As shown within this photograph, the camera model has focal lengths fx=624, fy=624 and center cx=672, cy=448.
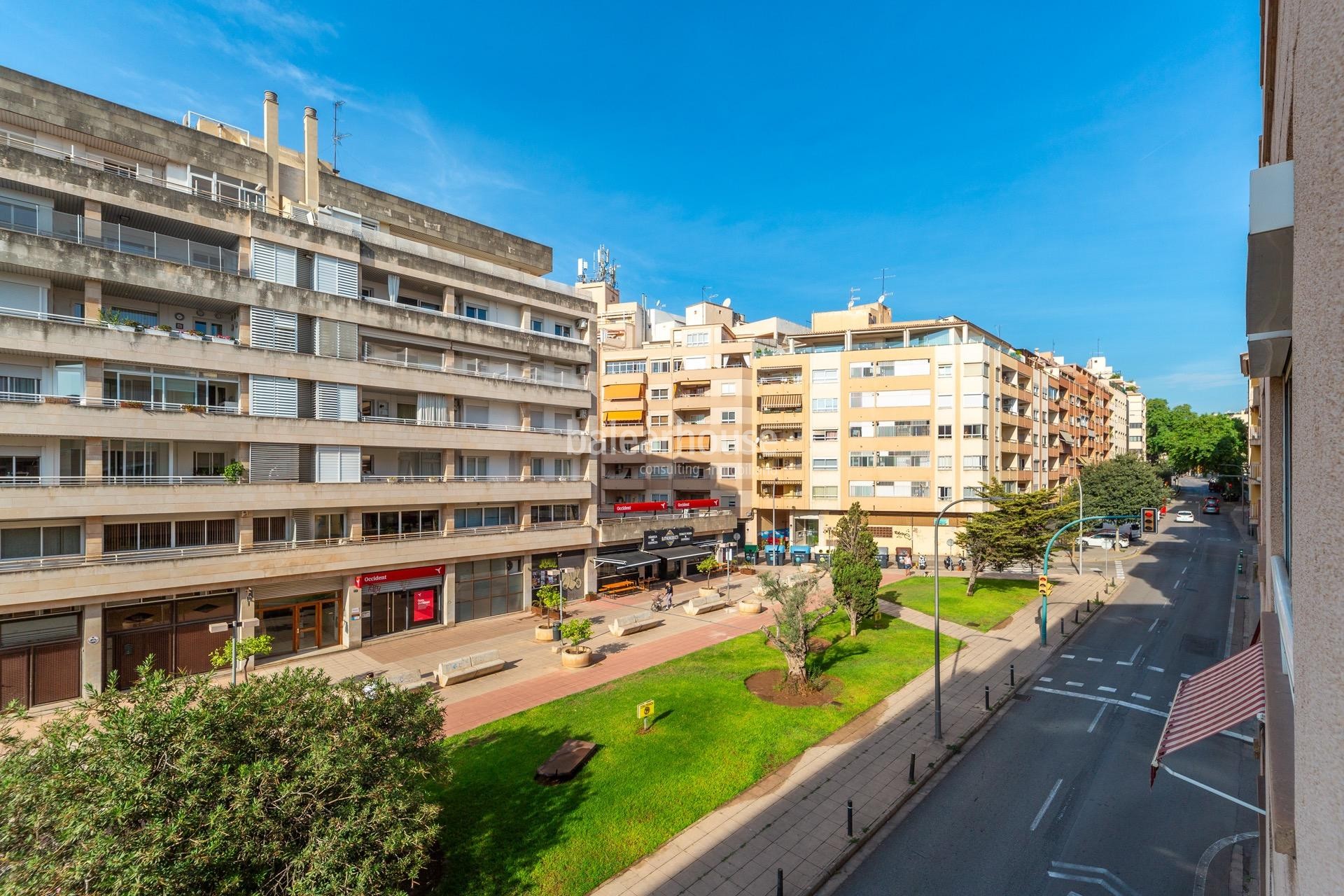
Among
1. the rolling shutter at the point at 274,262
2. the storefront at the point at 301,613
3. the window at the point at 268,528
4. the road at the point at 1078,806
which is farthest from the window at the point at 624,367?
the road at the point at 1078,806

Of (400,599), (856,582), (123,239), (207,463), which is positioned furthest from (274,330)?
(856,582)

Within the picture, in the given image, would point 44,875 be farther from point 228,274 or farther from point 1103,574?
point 1103,574

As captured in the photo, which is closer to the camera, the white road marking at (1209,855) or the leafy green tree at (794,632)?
the white road marking at (1209,855)

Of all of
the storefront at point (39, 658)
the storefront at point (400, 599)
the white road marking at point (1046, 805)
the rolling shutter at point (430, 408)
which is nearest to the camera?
the white road marking at point (1046, 805)

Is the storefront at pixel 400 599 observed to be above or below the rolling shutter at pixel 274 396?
below

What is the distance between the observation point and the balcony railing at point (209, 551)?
70.2 ft

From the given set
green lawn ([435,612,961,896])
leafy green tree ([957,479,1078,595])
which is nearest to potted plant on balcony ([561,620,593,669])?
green lawn ([435,612,961,896])

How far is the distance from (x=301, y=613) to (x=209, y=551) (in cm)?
472

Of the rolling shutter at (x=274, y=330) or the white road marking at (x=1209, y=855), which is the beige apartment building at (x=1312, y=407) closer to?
the white road marking at (x=1209, y=855)

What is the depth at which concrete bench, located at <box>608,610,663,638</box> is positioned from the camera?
3064 cm

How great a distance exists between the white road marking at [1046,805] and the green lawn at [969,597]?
1520 centimetres

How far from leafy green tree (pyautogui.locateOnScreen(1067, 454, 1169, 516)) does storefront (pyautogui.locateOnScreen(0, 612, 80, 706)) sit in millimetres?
67948

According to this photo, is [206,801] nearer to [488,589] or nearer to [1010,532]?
[488,589]

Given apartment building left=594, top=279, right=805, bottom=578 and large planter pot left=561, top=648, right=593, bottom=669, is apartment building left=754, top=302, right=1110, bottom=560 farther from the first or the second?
large planter pot left=561, top=648, right=593, bottom=669
